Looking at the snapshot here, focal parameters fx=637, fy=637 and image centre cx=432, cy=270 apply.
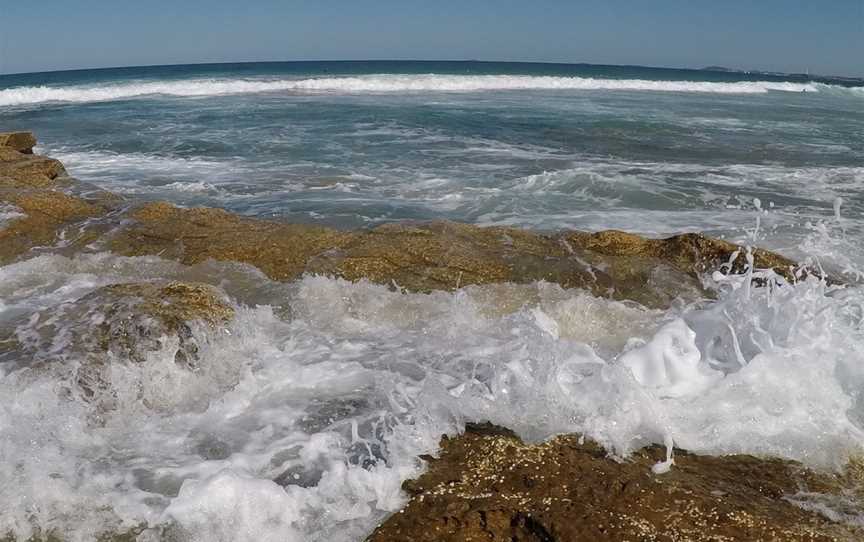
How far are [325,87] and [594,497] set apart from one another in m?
33.2

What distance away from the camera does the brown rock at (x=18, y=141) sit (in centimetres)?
958

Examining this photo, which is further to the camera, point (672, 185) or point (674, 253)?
point (672, 185)

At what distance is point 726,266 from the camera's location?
4.96 m

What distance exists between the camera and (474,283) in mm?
4883

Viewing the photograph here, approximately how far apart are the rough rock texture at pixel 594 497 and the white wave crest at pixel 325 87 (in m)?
30.3

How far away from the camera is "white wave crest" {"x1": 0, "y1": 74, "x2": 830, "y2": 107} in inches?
1180

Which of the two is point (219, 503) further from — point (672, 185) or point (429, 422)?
point (672, 185)

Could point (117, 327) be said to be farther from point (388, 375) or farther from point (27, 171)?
point (27, 171)

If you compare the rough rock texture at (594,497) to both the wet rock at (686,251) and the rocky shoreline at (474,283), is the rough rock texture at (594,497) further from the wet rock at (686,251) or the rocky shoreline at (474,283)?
the wet rock at (686,251)

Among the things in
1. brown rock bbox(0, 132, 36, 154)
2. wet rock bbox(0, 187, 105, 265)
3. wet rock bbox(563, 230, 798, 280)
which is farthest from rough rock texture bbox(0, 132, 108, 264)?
wet rock bbox(563, 230, 798, 280)

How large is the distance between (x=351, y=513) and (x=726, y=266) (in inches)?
147

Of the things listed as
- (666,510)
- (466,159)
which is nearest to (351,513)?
(666,510)

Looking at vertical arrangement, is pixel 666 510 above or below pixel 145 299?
below

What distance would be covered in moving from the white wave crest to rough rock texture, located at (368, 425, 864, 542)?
3032cm
